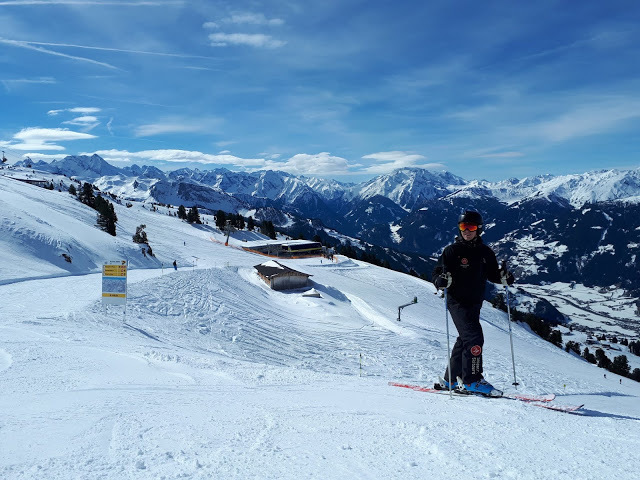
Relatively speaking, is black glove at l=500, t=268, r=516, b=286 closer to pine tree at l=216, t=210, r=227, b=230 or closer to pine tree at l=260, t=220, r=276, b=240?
pine tree at l=216, t=210, r=227, b=230

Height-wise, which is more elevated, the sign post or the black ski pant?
the black ski pant

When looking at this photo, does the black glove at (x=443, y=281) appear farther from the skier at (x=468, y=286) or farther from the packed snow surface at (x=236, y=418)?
the packed snow surface at (x=236, y=418)

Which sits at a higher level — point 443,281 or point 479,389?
point 443,281

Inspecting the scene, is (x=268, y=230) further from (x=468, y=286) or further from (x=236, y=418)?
(x=236, y=418)

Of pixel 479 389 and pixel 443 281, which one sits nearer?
pixel 443 281

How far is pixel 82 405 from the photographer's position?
598 centimetres

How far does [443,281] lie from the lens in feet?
26.4

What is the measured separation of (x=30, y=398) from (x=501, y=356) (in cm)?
2706

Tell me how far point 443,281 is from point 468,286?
0.62m

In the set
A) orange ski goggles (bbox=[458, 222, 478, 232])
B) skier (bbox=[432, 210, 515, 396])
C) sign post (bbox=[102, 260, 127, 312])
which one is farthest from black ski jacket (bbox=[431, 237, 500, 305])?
sign post (bbox=[102, 260, 127, 312])

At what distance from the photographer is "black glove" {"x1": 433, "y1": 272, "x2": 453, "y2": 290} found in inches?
316

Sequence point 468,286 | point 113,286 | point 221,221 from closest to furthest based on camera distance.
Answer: point 468,286, point 113,286, point 221,221

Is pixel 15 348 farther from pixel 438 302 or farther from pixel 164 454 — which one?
pixel 438 302

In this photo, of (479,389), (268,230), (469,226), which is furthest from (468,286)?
(268,230)
